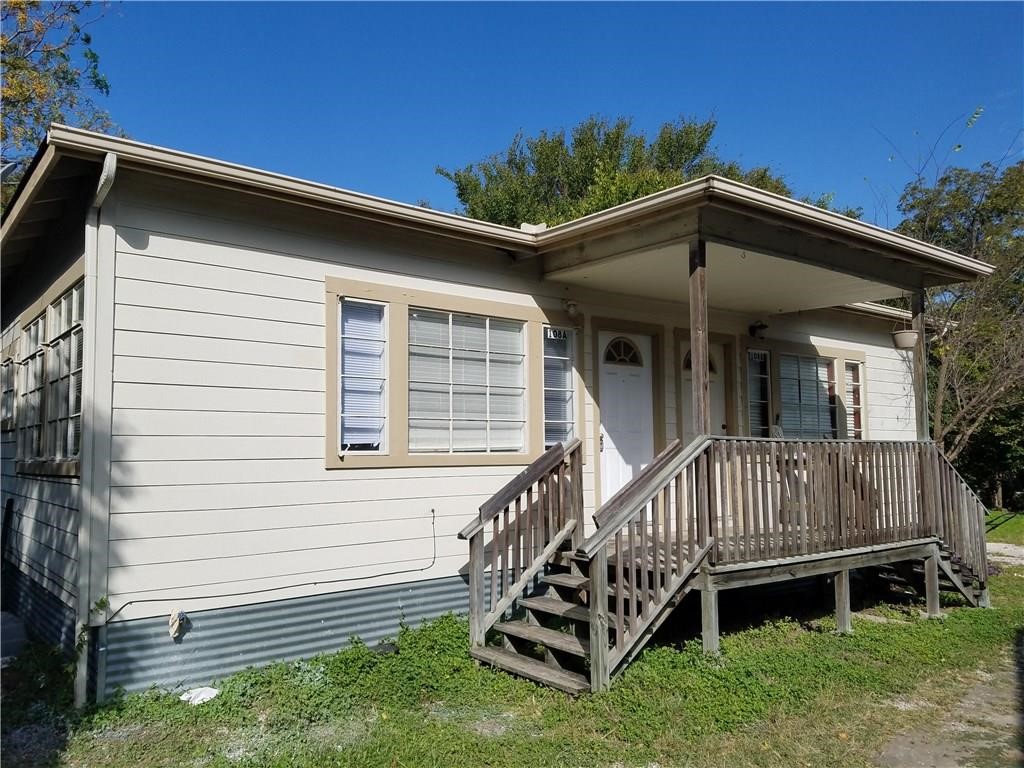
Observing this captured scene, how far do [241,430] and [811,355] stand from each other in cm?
783

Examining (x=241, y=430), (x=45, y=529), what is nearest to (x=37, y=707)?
(x=45, y=529)

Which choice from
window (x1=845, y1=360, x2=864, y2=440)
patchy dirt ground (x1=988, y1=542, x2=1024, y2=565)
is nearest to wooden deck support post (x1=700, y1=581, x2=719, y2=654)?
window (x1=845, y1=360, x2=864, y2=440)

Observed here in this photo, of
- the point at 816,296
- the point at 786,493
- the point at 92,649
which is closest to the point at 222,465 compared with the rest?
the point at 92,649

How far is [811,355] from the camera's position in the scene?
1033 centimetres

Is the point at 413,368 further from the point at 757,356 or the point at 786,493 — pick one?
the point at 757,356

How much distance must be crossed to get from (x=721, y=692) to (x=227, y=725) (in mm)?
3026

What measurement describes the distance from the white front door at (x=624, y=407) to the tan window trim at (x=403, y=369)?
3.00ft

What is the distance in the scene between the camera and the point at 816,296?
8.48 metres

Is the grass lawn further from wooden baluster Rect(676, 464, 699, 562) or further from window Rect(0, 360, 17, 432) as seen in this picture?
window Rect(0, 360, 17, 432)

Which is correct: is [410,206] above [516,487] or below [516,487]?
above

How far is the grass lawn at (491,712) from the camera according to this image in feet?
13.3

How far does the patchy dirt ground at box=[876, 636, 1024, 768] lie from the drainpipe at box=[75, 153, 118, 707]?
→ 453cm

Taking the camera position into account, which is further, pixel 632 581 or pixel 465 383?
pixel 465 383

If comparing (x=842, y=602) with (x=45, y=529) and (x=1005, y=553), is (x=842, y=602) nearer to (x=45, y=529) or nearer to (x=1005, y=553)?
(x=45, y=529)
